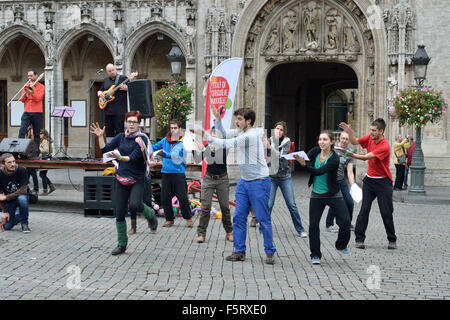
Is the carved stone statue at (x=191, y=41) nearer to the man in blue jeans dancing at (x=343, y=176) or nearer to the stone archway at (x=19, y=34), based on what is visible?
the stone archway at (x=19, y=34)

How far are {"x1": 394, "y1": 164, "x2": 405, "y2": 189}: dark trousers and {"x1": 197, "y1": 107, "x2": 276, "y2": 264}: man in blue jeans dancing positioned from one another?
11.7 m

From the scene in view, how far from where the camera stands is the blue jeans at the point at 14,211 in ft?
33.7

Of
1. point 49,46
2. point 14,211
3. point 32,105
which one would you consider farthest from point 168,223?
point 49,46

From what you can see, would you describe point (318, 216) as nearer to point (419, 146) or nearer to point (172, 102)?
point (419, 146)

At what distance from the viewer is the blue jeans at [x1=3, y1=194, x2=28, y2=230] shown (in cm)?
1027

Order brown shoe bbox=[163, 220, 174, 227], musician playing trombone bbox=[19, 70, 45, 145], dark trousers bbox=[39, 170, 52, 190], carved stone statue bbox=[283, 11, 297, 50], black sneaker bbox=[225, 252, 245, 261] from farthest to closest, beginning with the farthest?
carved stone statue bbox=[283, 11, 297, 50], dark trousers bbox=[39, 170, 52, 190], musician playing trombone bbox=[19, 70, 45, 145], brown shoe bbox=[163, 220, 174, 227], black sneaker bbox=[225, 252, 245, 261]

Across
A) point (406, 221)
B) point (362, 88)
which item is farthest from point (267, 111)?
point (406, 221)

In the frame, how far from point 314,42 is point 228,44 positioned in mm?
2978

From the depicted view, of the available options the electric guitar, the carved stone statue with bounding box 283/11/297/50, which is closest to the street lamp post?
the carved stone statue with bounding box 283/11/297/50

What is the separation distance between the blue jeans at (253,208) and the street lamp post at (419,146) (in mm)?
10528

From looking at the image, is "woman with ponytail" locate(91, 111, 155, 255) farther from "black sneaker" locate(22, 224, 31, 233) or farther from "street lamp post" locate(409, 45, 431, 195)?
"street lamp post" locate(409, 45, 431, 195)

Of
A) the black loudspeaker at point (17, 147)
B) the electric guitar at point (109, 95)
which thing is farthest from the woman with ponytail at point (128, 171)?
the black loudspeaker at point (17, 147)

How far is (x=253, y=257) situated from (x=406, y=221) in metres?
5.23

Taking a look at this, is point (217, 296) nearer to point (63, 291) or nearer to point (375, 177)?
point (63, 291)
